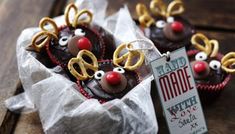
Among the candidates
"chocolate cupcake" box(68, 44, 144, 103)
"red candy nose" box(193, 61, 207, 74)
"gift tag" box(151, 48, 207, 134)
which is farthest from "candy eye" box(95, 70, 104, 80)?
Result: "red candy nose" box(193, 61, 207, 74)

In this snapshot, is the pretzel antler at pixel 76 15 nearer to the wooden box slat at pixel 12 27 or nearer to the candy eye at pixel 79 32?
the candy eye at pixel 79 32

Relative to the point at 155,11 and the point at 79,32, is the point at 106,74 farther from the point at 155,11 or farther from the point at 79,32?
the point at 155,11

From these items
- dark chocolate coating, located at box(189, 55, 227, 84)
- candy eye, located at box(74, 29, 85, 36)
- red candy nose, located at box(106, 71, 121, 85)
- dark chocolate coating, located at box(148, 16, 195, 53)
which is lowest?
dark chocolate coating, located at box(189, 55, 227, 84)

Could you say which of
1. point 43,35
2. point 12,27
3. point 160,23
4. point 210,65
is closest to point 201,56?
point 210,65

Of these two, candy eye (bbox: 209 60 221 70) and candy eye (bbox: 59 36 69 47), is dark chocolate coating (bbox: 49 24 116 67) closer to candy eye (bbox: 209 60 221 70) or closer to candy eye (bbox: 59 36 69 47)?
candy eye (bbox: 59 36 69 47)

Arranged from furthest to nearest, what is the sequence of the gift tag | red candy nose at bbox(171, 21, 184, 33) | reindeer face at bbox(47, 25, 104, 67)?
red candy nose at bbox(171, 21, 184, 33), reindeer face at bbox(47, 25, 104, 67), the gift tag

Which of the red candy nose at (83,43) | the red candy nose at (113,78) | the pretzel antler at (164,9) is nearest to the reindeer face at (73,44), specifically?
the red candy nose at (83,43)
